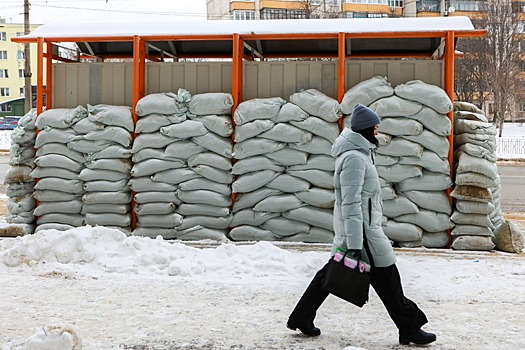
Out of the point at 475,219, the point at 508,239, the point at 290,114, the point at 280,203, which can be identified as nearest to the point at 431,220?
the point at 475,219

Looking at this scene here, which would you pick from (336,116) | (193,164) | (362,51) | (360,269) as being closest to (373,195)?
(360,269)

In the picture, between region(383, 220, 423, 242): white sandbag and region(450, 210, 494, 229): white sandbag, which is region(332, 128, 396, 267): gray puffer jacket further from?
region(450, 210, 494, 229): white sandbag

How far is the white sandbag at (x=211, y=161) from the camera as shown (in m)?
8.99

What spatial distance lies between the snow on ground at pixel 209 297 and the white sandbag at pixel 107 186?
4.78ft

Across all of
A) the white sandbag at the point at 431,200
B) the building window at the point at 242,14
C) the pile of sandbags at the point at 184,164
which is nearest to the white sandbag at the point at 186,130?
the pile of sandbags at the point at 184,164

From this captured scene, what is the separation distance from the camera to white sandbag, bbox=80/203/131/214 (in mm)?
9297

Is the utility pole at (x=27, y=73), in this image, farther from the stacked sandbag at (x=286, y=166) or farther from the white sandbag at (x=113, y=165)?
the stacked sandbag at (x=286, y=166)

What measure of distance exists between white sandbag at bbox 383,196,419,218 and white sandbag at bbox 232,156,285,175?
54.6 inches

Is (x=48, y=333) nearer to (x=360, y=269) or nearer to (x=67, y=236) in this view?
(x=360, y=269)

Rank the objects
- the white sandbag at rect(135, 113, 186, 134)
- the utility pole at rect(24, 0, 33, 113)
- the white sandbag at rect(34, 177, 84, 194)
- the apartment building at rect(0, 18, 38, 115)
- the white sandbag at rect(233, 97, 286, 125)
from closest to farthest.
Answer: the white sandbag at rect(233, 97, 286, 125), the white sandbag at rect(135, 113, 186, 134), the white sandbag at rect(34, 177, 84, 194), the utility pole at rect(24, 0, 33, 113), the apartment building at rect(0, 18, 38, 115)

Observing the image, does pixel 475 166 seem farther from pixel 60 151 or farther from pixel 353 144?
pixel 60 151

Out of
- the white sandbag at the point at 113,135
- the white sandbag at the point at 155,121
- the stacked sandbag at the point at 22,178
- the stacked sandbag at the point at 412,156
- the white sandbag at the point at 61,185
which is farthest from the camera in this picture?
the stacked sandbag at the point at 22,178

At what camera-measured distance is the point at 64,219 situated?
375 inches

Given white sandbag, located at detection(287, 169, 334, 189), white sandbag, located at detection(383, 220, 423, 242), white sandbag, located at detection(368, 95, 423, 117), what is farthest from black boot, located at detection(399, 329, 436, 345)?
white sandbag, located at detection(368, 95, 423, 117)
